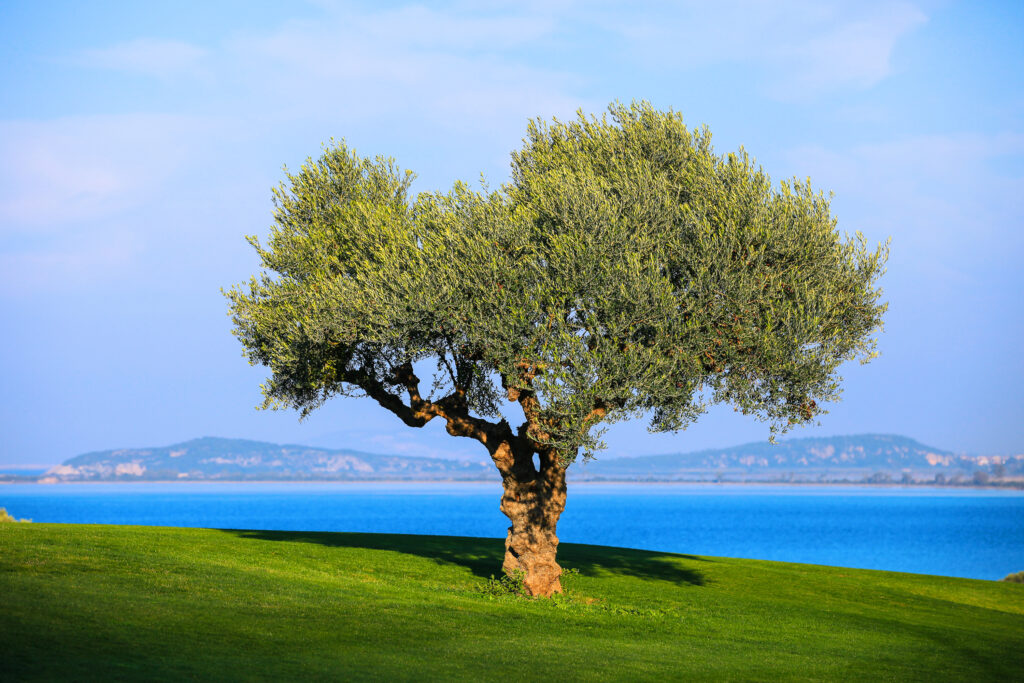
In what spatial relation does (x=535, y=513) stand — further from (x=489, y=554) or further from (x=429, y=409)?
(x=489, y=554)

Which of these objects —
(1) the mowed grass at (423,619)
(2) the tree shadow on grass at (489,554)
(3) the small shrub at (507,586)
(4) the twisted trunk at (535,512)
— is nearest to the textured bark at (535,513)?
(4) the twisted trunk at (535,512)

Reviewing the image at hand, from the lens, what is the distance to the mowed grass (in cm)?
1853

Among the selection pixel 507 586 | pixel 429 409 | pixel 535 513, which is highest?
pixel 429 409

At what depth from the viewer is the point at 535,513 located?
101 feet

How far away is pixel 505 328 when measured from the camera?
26.2m

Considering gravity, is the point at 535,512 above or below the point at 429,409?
below

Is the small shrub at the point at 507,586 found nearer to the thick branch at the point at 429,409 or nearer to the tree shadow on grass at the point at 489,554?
the tree shadow on grass at the point at 489,554

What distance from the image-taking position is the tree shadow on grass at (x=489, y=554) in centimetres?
3794

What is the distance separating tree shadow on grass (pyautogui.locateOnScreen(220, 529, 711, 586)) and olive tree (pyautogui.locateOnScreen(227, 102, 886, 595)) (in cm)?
787

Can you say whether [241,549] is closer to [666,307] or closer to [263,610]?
[263,610]

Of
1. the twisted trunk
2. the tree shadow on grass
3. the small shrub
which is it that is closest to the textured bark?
the twisted trunk

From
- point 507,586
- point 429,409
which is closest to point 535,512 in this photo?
point 507,586

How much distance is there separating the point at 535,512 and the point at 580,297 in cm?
871

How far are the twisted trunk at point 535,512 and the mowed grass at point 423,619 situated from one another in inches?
56.7
